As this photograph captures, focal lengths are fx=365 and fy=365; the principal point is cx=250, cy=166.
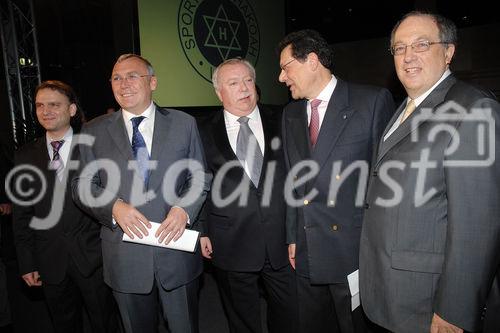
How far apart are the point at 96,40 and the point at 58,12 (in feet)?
2.71

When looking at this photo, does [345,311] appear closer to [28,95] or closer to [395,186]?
[395,186]

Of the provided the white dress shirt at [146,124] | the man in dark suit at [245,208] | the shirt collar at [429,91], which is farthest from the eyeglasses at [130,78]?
the shirt collar at [429,91]

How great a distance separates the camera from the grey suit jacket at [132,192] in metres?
1.86

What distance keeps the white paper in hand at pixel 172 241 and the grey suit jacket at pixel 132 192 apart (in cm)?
10

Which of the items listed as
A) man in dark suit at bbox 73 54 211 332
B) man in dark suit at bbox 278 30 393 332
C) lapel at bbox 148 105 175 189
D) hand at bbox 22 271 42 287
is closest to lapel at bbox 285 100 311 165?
man in dark suit at bbox 278 30 393 332

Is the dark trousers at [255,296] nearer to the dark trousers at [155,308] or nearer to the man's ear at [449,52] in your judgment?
the dark trousers at [155,308]

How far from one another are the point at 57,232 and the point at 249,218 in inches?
45.2

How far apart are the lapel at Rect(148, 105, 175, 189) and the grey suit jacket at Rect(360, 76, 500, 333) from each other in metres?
1.05

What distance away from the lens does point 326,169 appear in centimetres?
186

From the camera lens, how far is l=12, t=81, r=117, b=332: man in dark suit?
2.18 metres

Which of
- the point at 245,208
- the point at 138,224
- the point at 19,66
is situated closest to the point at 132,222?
the point at 138,224

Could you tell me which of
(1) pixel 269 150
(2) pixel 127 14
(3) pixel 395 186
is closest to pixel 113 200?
(1) pixel 269 150

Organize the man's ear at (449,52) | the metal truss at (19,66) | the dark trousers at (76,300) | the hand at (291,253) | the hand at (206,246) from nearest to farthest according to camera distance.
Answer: the man's ear at (449,52)
the hand at (291,253)
the dark trousers at (76,300)
the hand at (206,246)
the metal truss at (19,66)

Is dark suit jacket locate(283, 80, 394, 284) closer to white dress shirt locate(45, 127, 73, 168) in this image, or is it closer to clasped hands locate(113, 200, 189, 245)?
clasped hands locate(113, 200, 189, 245)
